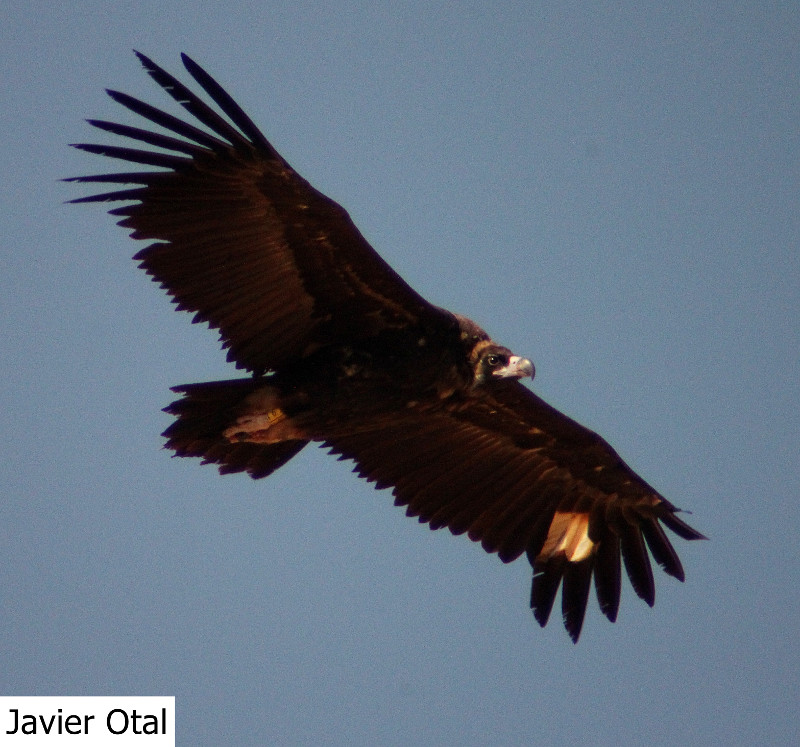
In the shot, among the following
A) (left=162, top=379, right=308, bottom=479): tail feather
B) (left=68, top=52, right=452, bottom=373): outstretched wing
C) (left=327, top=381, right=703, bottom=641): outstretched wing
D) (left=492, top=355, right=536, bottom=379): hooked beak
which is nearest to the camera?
(left=68, top=52, right=452, bottom=373): outstretched wing

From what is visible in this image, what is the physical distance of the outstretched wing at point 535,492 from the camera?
1009 cm

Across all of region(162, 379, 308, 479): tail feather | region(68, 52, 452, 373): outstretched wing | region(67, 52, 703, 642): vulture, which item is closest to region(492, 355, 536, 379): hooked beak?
region(67, 52, 703, 642): vulture

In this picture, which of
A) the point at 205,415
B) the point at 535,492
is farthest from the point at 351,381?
the point at 535,492

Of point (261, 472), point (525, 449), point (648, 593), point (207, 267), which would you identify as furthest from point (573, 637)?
point (207, 267)

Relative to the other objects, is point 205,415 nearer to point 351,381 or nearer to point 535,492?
point 351,381

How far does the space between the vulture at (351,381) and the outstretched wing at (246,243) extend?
1 centimetres

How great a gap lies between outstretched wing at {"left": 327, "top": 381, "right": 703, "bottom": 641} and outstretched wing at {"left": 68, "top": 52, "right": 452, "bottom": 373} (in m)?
1.48

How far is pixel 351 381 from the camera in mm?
8828

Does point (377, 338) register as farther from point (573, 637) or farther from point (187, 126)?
point (573, 637)

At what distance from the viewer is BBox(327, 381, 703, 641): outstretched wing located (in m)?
10.1

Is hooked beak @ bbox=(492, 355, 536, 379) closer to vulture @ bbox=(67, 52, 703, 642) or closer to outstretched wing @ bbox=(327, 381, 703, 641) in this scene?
vulture @ bbox=(67, 52, 703, 642)

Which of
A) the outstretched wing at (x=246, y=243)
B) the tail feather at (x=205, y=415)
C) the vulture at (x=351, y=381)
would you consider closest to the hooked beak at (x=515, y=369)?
the vulture at (x=351, y=381)

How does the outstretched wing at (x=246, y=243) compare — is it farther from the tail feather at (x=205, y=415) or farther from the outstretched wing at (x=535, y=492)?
the outstretched wing at (x=535, y=492)

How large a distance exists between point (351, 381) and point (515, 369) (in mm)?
1201
